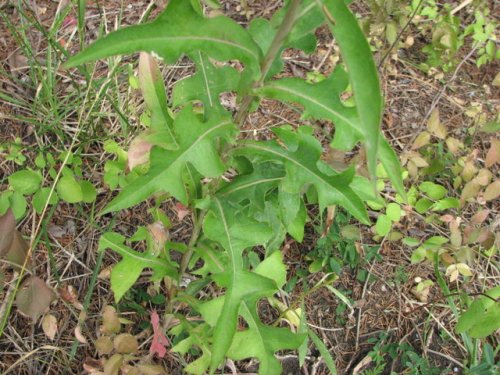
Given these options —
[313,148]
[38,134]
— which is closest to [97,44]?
[313,148]

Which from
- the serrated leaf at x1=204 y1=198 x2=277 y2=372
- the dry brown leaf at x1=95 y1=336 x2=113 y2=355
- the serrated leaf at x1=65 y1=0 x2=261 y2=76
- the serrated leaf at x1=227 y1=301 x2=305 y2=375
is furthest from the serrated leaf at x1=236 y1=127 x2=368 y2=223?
the dry brown leaf at x1=95 y1=336 x2=113 y2=355

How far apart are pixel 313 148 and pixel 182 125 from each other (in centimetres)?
31

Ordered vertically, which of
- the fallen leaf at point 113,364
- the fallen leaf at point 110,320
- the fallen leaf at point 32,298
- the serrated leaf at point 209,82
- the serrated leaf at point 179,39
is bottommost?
the fallen leaf at point 113,364

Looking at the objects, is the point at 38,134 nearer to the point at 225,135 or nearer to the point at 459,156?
the point at 225,135

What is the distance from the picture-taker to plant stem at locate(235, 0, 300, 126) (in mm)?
920

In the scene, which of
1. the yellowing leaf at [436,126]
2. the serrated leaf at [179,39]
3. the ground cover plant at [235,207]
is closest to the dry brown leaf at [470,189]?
the ground cover plant at [235,207]

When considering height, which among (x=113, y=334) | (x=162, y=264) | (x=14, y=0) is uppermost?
(x=14, y=0)

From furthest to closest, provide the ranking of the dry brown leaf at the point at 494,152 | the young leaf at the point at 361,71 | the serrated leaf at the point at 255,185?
the dry brown leaf at the point at 494,152 < the serrated leaf at the point at 255,185 < the young leaf at the point at 361,71

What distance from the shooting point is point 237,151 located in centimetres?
124

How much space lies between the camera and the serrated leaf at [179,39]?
841 mm

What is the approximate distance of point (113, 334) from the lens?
165cm

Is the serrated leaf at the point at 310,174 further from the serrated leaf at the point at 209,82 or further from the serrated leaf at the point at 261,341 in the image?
the serrated leaf at the point at 261,341

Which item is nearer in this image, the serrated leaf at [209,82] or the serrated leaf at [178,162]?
the serrated leaf at [178,162]

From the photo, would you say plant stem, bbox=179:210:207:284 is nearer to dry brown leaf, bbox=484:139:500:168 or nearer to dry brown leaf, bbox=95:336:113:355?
dry brown leaf, bbox=95:336:113:355
